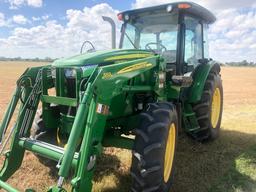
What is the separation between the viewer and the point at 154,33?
6.33 m

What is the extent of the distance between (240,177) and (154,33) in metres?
2.90

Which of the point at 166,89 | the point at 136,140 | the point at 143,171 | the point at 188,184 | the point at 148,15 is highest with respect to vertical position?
the point at 148,15

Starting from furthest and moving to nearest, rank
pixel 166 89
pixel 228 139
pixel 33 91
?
pixel 228 139 < pixel 166 89 < pixel 33 91

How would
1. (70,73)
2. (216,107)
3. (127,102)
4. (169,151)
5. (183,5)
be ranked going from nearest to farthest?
(70,73), (169,151), (127,102), (183,5), (216,107)

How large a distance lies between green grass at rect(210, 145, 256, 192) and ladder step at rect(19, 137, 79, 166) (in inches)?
93.5

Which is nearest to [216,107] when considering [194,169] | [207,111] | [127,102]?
[207,111]

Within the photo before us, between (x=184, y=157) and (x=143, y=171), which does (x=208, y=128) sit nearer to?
(x=184, y=157)

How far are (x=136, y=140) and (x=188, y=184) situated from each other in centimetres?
153

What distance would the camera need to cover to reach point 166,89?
5645mm

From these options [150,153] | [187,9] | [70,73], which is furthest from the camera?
[187,9]

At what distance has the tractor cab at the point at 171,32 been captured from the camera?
19.3ft

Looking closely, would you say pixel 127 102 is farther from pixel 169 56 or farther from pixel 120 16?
pixel 120 16

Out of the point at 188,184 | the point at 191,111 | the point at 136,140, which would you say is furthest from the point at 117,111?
the point at 191,111

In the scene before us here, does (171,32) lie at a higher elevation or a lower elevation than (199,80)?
higher
